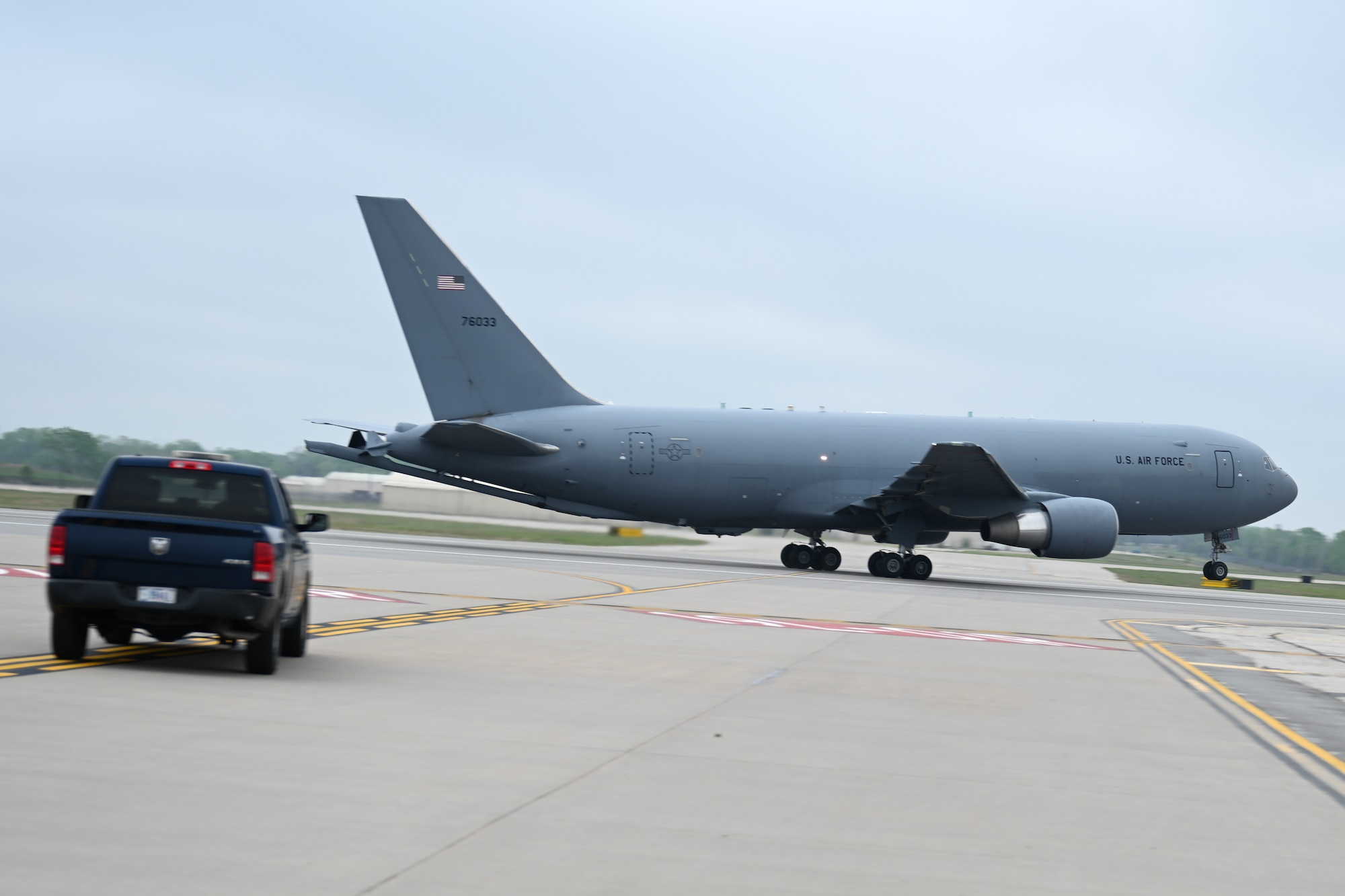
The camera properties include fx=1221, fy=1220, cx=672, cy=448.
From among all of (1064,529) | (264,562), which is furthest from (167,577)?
(1064,529)

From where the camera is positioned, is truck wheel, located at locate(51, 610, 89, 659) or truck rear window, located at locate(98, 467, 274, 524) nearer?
truck wheel, located at locate(51, 610, 89, 659)

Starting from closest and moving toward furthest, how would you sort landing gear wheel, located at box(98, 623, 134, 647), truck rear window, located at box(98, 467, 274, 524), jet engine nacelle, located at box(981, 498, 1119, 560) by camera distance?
truck rear window, located at box(98, 467, 274, 524)
landing gear wheel, located at box(98, 623, 134, 647)
jet engine nacelle, located at box(981, 498, 1119, 560)

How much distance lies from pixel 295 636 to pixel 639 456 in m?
22.2

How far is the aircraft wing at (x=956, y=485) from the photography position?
30797 mm

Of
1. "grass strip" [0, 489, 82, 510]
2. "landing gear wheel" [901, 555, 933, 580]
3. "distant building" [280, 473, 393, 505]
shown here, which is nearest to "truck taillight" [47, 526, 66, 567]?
"landing gear wheel" [901, 555, 933, 580]

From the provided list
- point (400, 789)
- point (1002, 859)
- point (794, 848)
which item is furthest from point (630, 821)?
point (1002, 859)

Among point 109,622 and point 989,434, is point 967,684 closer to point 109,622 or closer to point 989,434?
point 109,622

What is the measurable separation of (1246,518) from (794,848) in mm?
35909

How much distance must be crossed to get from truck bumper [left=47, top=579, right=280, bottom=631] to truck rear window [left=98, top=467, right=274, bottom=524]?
3.40 feet

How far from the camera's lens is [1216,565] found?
38.0m

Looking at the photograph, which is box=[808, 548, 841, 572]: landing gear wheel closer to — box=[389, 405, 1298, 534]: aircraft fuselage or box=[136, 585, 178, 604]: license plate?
box=[389, 405, 1298, 534]: aircraft fuselage

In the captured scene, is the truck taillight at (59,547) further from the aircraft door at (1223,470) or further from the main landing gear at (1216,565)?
the main landing gear at (1216,565)

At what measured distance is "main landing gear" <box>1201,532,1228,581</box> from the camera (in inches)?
1485

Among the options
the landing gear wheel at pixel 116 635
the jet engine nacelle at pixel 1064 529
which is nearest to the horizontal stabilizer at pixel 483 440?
the jet engine nacelle at pixel 1064 529
